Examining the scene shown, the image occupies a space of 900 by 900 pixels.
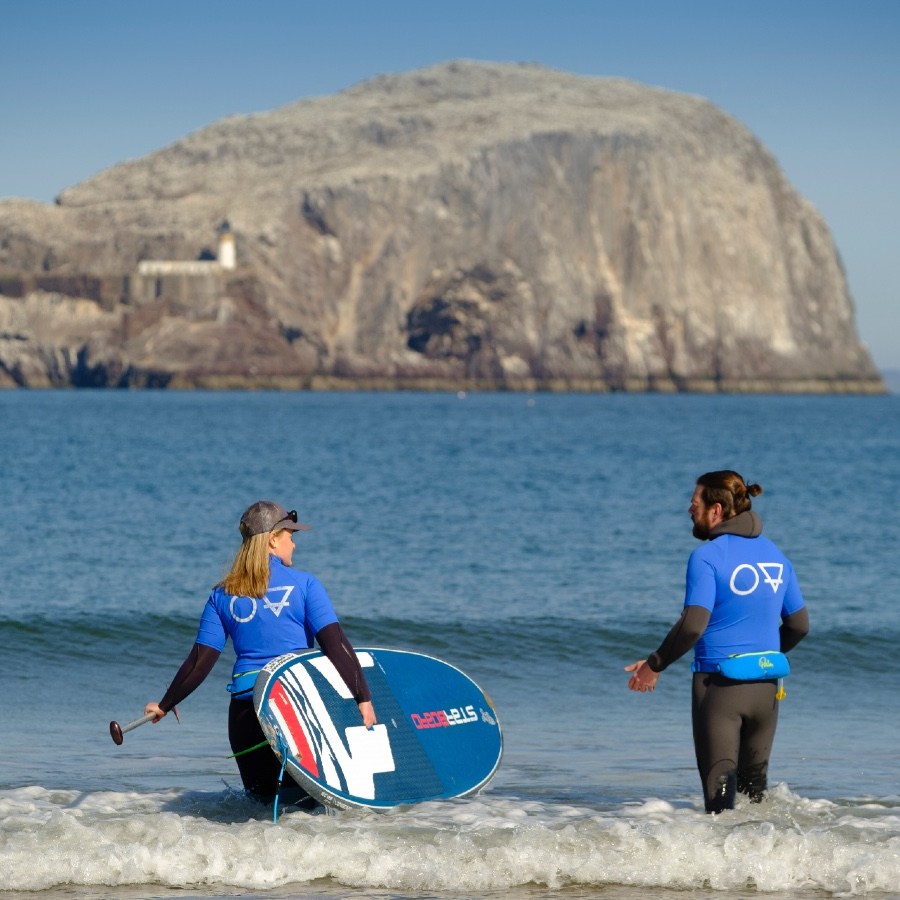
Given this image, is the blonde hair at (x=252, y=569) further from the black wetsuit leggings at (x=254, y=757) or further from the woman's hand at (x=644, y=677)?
the woman's hand at (x=644, y=677)

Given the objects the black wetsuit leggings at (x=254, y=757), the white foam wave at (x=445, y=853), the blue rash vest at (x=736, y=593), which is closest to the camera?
the blue rash vest at (x=736, y=593)

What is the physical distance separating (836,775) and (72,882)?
505 cm

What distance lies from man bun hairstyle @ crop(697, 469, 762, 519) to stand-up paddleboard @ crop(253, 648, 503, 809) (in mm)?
2090

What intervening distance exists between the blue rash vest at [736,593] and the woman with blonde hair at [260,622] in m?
1.72

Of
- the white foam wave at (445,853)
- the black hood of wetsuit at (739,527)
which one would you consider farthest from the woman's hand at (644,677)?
the white foam wave at (445,853)

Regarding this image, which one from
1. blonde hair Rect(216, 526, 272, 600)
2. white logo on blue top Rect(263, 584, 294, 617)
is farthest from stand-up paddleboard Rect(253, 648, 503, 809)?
blonde hair Rect(216, 526, 272, 600)

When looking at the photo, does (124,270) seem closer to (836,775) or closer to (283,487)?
(283,487)

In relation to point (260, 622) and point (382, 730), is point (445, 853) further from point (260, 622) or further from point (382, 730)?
point (260, 622)

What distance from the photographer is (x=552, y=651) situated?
54.0ft

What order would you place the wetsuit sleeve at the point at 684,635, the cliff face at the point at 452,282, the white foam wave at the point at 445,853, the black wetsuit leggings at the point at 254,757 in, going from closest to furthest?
the wetsuit sleeve at the point at 684,635 → the white foam wave at the point at 445,853 → the black wetsuit leggings at the point at 254,757 → the cliff face at the point at 452,282

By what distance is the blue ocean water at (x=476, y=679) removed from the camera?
25.2 ft

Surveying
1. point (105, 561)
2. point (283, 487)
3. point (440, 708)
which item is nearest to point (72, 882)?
point (440, 708)

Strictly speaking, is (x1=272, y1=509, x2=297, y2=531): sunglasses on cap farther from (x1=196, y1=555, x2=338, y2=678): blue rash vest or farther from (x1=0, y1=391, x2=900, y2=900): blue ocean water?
(x1=0, y1=391, x2=900, y2=900): blue ocean water

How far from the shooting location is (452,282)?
6875 inches
